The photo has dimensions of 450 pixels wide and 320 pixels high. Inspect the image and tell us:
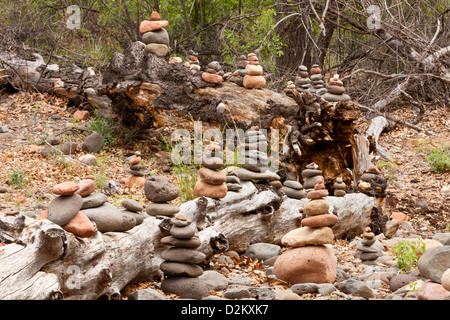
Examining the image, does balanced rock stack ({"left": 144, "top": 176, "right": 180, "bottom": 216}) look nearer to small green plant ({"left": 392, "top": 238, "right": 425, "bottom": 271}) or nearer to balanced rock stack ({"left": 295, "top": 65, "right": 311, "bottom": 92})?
small green plant ({"left": 392, "top": 238, "right": 425, "bottom": 271})

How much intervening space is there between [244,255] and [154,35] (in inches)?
154

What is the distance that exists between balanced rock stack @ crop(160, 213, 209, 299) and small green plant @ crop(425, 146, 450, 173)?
18.0 ft

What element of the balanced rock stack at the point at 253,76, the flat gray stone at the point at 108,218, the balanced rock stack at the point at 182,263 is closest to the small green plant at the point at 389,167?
the balanced rock stack at the point at 253,76

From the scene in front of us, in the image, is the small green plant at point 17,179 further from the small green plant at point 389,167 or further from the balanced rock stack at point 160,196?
the small green plant at point 389,167

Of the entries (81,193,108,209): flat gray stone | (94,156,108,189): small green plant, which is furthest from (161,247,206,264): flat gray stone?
(94,156,108,189): small green plant

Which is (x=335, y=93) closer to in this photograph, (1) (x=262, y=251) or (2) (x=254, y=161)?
(2) (x=254, y=161)

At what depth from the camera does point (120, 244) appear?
3309 millimetres

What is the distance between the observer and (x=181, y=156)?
6805 mm

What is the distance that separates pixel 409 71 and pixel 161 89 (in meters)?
5.02

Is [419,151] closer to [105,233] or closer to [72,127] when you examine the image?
[72,127]

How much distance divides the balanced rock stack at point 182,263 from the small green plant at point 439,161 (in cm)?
549

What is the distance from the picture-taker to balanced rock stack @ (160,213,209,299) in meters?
3.42
